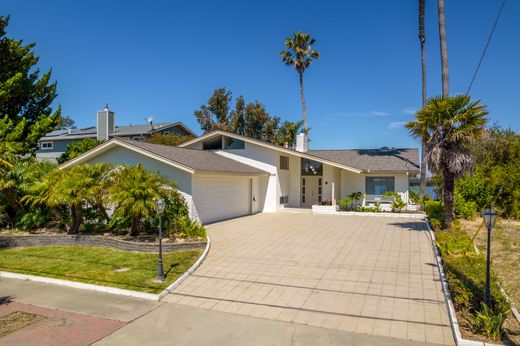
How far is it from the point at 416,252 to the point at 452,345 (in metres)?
6.39

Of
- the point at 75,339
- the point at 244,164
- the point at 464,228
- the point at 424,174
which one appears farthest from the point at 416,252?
the point at 424,174

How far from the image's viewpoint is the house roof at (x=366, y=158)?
22812mm

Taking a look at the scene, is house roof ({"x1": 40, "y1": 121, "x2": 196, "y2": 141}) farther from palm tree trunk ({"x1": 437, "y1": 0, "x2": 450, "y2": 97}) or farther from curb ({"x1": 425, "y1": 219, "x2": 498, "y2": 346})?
curb ({"x1": 425, "y1": 219, "x2": 498, "y2": 346})

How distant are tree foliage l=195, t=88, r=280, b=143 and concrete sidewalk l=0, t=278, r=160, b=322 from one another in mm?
38106

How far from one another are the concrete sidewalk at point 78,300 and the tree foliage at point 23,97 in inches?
666

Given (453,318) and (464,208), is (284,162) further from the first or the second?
(453,318)

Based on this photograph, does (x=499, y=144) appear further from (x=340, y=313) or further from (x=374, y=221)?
(x=340, y=313)

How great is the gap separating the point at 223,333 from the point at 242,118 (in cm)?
4158

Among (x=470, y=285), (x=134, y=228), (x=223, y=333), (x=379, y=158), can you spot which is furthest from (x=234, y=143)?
(x=223, y=333)

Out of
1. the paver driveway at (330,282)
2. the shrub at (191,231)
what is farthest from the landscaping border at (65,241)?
the paver driveway at (330,282)

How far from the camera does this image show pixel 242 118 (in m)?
46.5

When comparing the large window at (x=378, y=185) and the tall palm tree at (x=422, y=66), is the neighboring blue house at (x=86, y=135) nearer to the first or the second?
the large window at (x=378, y=185)

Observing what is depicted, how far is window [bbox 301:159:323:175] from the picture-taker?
975 inches

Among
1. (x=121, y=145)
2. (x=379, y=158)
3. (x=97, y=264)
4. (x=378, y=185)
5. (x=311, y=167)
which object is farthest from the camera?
(x=379, y=158)
